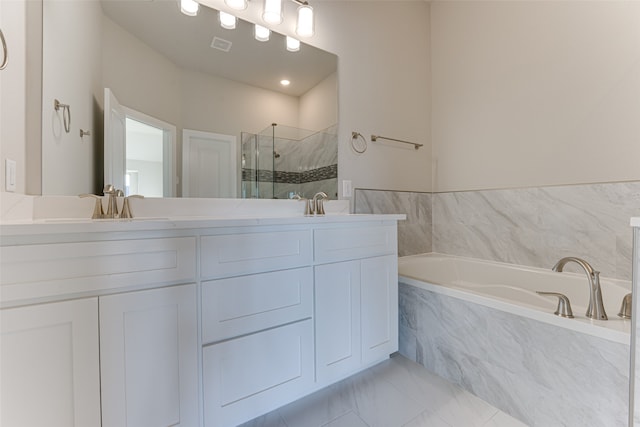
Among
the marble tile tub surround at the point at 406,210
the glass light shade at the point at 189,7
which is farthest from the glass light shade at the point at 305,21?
the marble tile tub surround at the point at 406,210

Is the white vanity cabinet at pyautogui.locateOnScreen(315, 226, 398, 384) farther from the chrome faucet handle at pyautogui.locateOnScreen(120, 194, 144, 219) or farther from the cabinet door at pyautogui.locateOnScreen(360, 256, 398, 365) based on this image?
the chrome faucet handle at pyautogui.locateOnScreen(120, 194, 144, 219)

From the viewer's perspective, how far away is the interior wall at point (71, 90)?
112cm

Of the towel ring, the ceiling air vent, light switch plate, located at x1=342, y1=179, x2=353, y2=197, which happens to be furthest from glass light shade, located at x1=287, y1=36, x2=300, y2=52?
light switch plate, located at x1=342, y1=179, x2=353, y2=197

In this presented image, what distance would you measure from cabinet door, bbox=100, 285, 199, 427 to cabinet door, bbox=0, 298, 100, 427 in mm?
33

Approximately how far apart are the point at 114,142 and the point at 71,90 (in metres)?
0.26

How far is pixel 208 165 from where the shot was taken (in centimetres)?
151

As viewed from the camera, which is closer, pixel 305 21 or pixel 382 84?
pixel 305 21

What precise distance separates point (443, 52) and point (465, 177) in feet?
3.95

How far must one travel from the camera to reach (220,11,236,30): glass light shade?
1570 millimetres

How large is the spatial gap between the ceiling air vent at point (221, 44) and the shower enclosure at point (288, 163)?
50 cm

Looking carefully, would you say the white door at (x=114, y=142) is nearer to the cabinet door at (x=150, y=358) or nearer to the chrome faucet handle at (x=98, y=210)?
the chrome faucet handle at (x=98, y=210)

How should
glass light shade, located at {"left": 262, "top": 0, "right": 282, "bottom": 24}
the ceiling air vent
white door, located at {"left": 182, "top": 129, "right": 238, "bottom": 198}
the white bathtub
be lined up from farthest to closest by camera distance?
glass light shade, located at {"left": 262, "top": 0, "right": 282, "bottom": 24} → the ceiling air vent → white door, located at {"left": 182, "top": 129, "right": 238, "bottom": 198} → the white bathtub

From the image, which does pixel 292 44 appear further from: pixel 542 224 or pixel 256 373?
pixel 542 224

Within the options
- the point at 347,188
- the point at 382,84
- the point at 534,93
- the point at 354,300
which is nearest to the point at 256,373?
the point at 354,300
